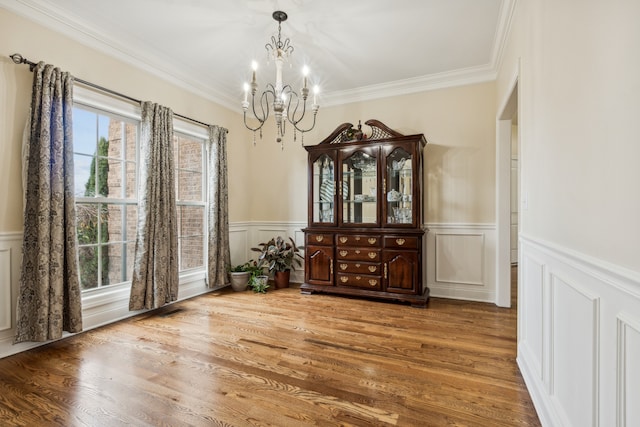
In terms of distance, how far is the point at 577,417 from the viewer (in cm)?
118

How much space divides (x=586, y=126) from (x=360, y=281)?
2.89m

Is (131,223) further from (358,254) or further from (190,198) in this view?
(358,254)

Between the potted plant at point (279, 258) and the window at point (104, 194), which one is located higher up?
the window at point (104, 194)

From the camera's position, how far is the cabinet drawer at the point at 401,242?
Answer: 348 cm

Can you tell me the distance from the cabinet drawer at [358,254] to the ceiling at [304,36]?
6.86ft

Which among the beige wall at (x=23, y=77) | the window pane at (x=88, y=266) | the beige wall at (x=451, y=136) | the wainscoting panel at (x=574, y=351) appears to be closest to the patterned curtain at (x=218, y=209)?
the beige wall at (x=23, y=77)

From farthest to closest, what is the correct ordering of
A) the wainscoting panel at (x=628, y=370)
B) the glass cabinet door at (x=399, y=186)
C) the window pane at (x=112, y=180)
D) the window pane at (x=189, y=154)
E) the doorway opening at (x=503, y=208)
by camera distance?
the window pane at (x=189, y=154), the glass cabinet door at (x=399, y=186), the doorway opening at (x=503, y=208), the window pane at (x=112, y=180), the wainscoting panel at (x=628, y=370)

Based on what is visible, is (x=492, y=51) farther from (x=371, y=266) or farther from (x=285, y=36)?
(x=371, y=266)

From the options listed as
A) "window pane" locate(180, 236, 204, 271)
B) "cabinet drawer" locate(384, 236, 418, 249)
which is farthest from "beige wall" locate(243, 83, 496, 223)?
"window pane" locate(180, 236, 204, 271)

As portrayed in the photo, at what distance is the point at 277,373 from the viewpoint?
6.65 ft

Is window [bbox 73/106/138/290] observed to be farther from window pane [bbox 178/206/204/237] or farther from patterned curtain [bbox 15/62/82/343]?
window pane [bbox 178/206/204/237]

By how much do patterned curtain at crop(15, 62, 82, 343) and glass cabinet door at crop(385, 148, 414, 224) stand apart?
3.04 metres

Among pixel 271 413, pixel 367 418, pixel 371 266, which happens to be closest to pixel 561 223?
pixel 367 418

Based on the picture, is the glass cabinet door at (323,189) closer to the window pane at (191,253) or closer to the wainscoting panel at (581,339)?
the window pane at (191,253)
